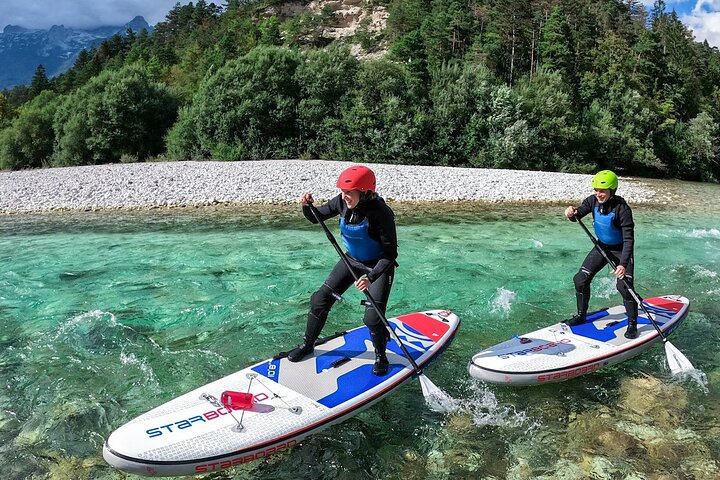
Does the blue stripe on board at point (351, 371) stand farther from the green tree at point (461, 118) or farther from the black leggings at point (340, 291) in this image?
the green tree at point (461, 118)

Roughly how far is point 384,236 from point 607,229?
3403 mm

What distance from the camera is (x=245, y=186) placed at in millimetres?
22547

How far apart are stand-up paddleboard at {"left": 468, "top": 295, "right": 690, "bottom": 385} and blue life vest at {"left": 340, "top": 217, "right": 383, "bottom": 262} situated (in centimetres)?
186

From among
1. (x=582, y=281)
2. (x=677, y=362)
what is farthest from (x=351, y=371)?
(x=677, y=362)

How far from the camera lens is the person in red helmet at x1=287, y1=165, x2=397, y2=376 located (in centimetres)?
526

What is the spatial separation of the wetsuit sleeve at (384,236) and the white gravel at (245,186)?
51.1 feet

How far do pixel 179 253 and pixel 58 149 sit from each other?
29779mm

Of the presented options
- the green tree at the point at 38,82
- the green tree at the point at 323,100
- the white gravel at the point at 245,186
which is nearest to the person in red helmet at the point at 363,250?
the white gravel at the point at 245,186

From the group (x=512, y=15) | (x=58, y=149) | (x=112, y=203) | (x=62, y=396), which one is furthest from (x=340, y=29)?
(x=62, y=396)

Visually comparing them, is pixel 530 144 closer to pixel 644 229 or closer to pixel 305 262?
pixel 644 229

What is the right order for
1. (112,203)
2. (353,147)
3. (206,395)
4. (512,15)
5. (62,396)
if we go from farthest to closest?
(512,15) → (353,147) → (112,203) → (62,396) → (206,395)

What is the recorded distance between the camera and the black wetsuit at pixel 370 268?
17.7 feet

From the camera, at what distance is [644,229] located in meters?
16.6

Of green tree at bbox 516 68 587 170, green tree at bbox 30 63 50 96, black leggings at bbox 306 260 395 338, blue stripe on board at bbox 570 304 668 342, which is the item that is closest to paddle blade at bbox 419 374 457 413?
black leggings at bbox 306 260 395 338
